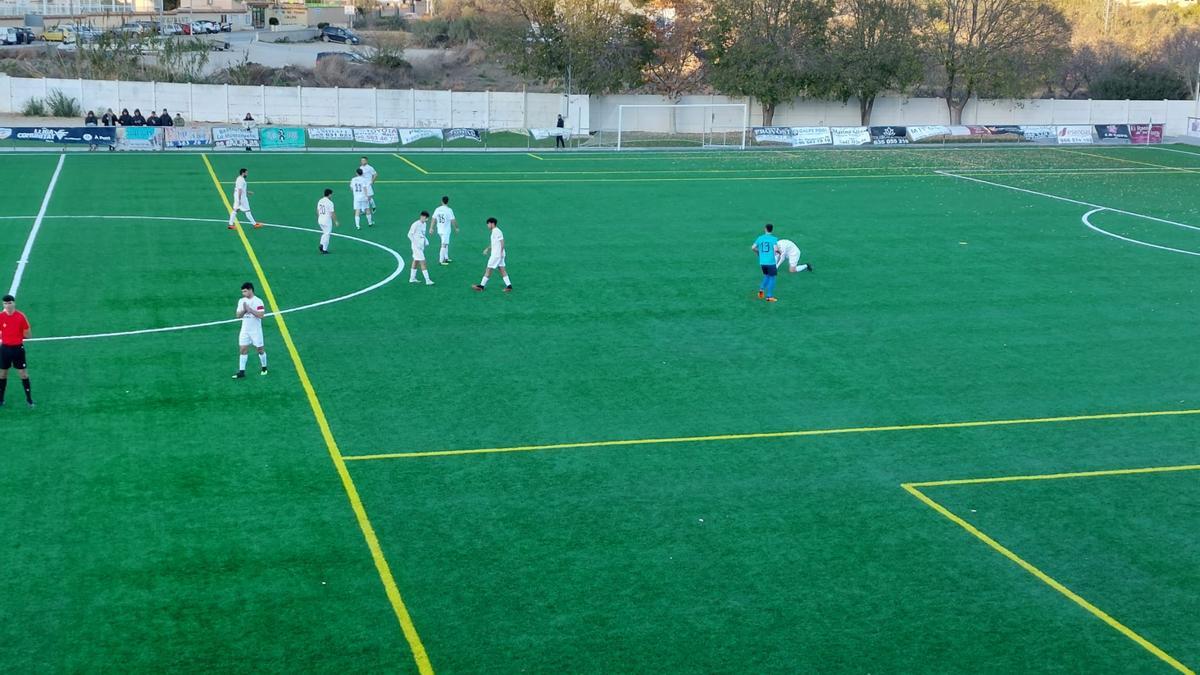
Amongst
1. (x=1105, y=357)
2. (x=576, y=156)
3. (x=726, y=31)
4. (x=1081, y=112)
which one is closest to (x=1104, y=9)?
(x=1081, y=112)

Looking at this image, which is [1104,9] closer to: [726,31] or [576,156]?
[726,31]

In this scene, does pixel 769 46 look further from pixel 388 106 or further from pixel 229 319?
pixel 229 319

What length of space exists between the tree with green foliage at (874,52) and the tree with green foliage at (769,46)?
3.95 ft

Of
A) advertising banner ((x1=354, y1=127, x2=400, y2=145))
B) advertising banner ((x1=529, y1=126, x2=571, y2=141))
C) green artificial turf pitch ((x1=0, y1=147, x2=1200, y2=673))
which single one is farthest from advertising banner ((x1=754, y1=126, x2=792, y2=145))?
green artificial turf pitch ((x1=0, y1=147, x2=1200, y2=673))

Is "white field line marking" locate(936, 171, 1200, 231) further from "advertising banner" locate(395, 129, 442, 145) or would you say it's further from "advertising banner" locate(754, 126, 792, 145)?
"advertising banner" locate(395, 129, 442, 145)

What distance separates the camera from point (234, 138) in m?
55.0

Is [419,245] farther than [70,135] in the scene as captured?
No

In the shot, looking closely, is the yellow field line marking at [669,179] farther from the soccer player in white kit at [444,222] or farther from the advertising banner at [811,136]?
the soccer player in white kit at [444,222]

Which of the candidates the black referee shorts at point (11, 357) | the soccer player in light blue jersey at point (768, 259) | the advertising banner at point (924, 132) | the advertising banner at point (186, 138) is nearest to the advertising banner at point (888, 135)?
the advertising banner at point (924, 132)

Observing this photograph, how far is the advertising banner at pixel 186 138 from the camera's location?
53.5m

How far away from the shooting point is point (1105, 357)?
2241cm

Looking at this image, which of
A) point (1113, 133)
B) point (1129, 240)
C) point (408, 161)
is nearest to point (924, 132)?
point (1113, 133)

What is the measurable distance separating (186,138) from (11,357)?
3835 centimetres

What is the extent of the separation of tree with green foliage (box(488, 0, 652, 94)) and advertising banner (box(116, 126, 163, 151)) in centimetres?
2337
